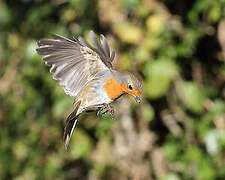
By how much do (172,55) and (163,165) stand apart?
937mm

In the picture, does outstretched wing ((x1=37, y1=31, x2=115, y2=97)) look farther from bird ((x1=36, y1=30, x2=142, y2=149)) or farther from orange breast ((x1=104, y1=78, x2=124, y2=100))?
orange breast ((x1=104, y1=78, x2=124, y2=100))

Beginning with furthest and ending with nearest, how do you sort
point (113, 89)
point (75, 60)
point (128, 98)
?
point (128, 98) < point (75, 60) < point (113, 89)

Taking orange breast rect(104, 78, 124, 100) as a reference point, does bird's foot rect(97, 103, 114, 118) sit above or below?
Answer: below

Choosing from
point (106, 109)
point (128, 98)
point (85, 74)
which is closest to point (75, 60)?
point (85, 74)

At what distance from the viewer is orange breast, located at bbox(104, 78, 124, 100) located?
1932 mm

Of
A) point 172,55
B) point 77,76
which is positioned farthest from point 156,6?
point 77,76

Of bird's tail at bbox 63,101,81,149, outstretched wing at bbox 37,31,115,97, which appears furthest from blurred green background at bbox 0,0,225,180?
bird's tail at bbox 63,101,81,149

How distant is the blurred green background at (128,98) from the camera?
3721 mm

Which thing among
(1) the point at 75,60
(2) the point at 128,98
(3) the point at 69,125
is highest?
(1) the point at 75,60

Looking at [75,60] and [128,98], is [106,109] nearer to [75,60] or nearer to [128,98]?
[75,60]

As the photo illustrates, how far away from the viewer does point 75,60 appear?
2.22m

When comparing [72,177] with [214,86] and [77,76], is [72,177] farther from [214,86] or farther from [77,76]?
[77,76]

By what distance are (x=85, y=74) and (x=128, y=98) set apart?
1.69m

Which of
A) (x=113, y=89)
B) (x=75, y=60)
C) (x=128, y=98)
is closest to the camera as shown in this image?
(x=113, y=89)
